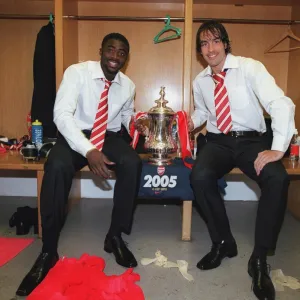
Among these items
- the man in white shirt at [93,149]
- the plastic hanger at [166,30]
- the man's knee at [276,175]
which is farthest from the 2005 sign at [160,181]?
the plastic hanger at [166,30]

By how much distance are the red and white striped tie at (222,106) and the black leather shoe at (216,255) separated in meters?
0.62

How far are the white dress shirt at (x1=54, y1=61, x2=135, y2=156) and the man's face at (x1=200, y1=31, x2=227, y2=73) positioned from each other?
54cm

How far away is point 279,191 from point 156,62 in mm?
1675

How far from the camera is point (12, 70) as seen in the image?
3006 millimetres

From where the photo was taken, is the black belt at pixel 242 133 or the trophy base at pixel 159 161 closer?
the black belt at pixel 242 133

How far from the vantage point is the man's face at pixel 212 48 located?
2086 mm

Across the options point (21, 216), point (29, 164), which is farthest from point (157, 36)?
point (21, 216)

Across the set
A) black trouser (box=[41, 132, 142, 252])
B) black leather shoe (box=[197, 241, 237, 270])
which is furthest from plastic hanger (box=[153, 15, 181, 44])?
black leather shoe (box=[197, 241, 237, 270])

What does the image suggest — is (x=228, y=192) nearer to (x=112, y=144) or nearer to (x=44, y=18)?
(x=112, y=144)

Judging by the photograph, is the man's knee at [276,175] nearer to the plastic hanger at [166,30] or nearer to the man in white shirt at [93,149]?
the man in white shirt at [93,149]

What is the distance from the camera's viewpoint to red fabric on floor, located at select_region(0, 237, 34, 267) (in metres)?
1.93

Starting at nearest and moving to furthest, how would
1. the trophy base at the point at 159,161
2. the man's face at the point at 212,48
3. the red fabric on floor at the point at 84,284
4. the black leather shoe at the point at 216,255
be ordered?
the red fabric on floor at the point at 84,284 < the black leather shoe at the point at 216,255 < the man's face at the point at 212,48 < the trophy base at the point at 159,161

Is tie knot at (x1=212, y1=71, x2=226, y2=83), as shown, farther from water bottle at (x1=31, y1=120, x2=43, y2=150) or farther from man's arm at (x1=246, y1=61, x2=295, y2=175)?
water bottle at (x1=31, y1=120, x2=43, y2=150)

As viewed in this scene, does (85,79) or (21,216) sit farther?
(21,216)
